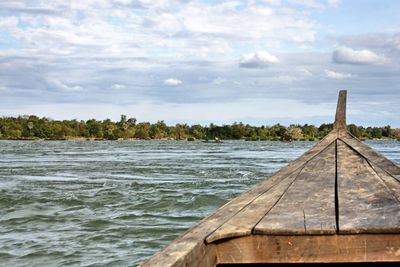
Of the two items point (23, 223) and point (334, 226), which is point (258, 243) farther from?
point (23, 223)

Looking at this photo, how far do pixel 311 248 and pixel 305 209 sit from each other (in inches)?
21.6

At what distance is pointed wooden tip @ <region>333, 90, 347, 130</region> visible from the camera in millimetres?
9570

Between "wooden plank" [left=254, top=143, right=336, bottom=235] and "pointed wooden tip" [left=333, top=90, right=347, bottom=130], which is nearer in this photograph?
"wooden plank" [left=254, top=143, right=336, bottom=235]

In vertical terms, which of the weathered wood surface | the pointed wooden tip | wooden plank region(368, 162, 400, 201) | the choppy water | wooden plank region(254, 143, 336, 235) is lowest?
the choppy water

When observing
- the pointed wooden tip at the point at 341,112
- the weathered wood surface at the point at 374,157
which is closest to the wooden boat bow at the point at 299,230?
the weathered wood surface at the point at 374,157

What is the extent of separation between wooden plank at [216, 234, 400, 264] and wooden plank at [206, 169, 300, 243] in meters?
0.05

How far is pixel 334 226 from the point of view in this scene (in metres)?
2.98

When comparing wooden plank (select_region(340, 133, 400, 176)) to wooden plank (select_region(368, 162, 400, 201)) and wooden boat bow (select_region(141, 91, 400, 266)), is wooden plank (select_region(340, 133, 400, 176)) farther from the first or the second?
wooden boat bow (select_region(141, 91, 400, 266))

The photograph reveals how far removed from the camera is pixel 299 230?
293cm

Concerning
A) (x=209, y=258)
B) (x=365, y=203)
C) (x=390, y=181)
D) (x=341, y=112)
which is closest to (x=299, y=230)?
(x=209, y=258)

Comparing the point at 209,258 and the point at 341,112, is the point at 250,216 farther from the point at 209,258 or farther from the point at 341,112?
the point at 341,112

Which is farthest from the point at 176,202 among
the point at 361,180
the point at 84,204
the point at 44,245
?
the point at 361,180

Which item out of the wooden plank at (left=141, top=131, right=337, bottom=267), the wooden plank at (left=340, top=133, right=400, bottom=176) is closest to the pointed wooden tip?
the wooden plank at (left=340, top=133, right=400, bottom=176)

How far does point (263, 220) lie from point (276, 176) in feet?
7.40
